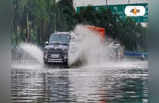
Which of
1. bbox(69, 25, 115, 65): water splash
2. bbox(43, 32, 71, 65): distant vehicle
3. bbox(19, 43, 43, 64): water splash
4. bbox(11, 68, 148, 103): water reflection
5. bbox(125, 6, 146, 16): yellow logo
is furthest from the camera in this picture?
bbox(69, 25, 115, 65): water splash

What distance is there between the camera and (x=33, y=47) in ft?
27.8

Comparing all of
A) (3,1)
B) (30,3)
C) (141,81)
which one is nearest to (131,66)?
(141,81)

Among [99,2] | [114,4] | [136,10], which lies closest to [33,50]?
[99,2]

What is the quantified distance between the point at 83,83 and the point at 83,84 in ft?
0.12

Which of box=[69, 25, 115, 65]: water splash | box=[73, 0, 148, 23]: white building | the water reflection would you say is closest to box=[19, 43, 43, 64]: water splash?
the water reflection

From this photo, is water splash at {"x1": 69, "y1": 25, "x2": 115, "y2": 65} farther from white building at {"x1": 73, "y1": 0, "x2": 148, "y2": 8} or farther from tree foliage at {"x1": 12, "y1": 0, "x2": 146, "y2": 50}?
white building at {"x1": 73, "y1": 0, "x2": 148, "y2": 8}

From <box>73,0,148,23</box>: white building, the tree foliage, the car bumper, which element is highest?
<box>73,0,148,23</box>: white building

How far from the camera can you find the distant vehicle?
8.07 metres

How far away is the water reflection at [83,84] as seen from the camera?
7.12 meters

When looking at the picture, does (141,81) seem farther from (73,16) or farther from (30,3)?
(30,3)

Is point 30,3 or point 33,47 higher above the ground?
point 30,3

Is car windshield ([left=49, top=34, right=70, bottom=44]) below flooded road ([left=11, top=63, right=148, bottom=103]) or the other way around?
the other way around

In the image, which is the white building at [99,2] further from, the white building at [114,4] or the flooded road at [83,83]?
the flooded road at [83,83]

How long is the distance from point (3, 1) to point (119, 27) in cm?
529
